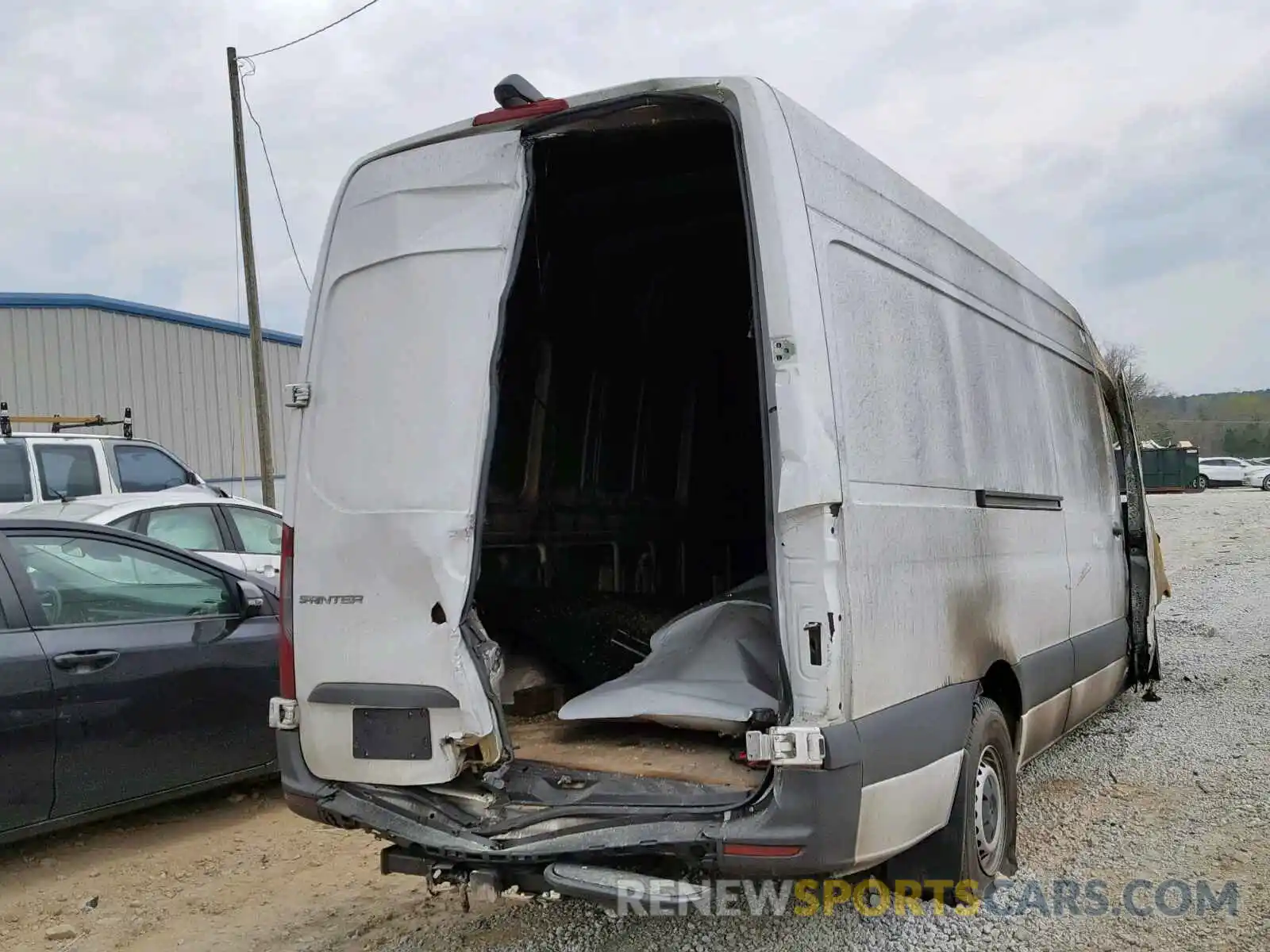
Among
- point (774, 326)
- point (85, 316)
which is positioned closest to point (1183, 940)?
point (774, 326)

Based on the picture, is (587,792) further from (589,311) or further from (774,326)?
(589,311)

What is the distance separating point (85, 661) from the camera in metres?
4.87

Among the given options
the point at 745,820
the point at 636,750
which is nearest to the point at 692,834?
the point at 745,820

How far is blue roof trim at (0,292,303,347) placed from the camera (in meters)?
17.6

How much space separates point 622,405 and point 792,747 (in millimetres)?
3413

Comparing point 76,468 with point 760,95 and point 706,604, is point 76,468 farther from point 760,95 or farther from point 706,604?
point 760,95

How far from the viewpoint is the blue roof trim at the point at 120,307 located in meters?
17.6

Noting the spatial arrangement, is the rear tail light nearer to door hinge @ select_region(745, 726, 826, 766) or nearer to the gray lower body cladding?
the gray lower body cladding

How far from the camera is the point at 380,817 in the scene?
365cm

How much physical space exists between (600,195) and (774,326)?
216cm

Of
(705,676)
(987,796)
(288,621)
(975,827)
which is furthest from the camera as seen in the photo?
(987,796)

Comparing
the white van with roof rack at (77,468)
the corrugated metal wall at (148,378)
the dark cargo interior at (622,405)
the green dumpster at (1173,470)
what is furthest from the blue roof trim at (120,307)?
the green dumpster at (1173,470)

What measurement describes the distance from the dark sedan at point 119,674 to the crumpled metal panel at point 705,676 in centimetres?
212

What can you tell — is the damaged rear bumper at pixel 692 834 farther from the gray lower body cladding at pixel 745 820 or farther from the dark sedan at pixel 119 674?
the dark sedan at pixel 119 674
